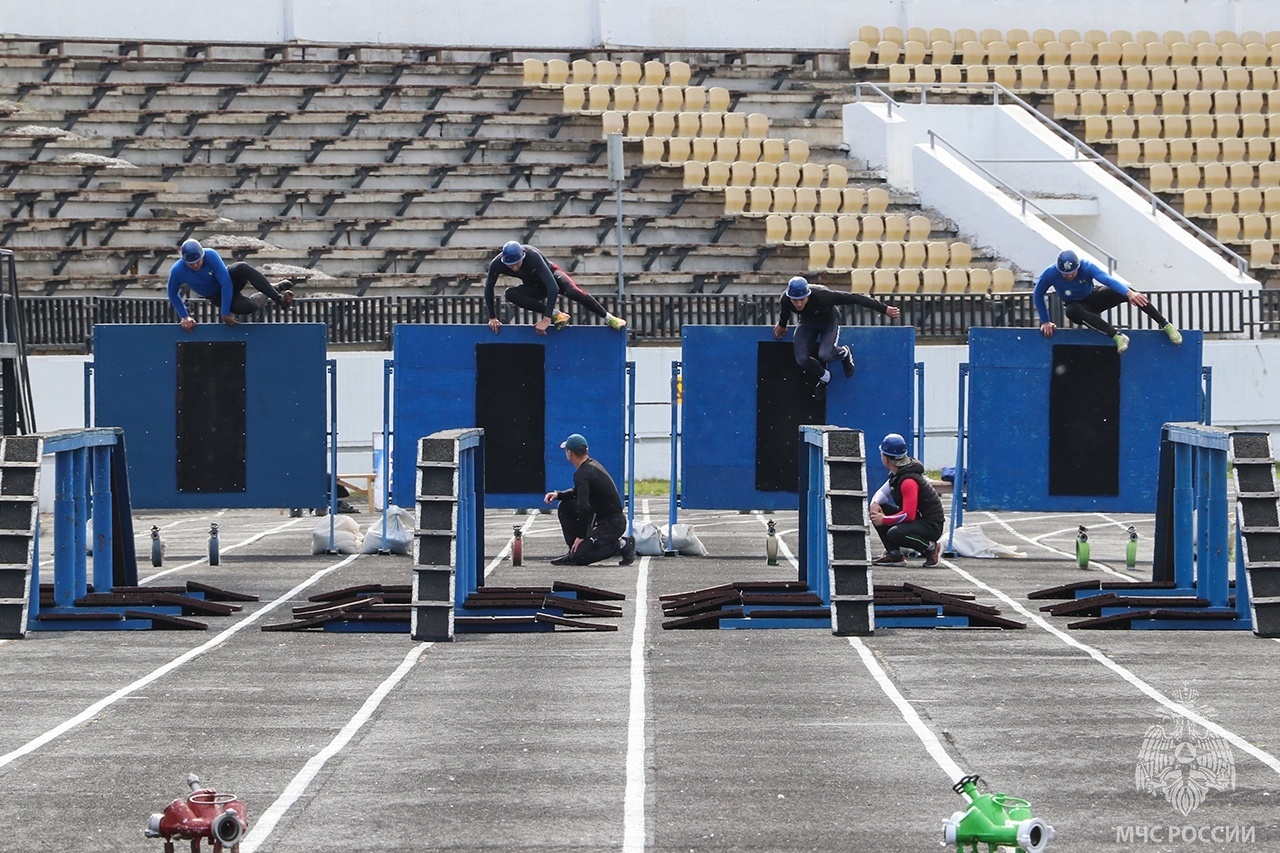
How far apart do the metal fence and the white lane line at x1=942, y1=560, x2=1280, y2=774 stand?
40.2 feet

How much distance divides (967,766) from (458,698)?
3182mm

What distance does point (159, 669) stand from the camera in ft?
38.0

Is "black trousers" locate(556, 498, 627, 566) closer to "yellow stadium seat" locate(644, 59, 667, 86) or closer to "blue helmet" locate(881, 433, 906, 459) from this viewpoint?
"blue helmet" locate(881, 433, 906, 459)

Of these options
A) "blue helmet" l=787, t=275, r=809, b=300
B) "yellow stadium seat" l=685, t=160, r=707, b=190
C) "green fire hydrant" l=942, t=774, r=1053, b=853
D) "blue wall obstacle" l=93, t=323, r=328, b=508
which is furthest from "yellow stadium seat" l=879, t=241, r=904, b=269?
"green fire hydrant" l=942, t=774, r=1053, b=853

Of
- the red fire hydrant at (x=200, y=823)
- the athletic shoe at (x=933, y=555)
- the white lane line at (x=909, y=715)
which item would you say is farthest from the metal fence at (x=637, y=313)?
the red fire hydrant at (x=200, y=823)

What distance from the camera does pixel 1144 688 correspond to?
35.0 ft

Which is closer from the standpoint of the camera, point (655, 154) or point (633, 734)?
point (633, 734)

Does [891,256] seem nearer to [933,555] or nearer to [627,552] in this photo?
[933,555]

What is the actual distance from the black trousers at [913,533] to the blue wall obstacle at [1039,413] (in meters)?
1.18

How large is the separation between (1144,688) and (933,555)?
7.01 meters

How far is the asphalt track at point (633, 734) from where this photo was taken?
7.56 metres

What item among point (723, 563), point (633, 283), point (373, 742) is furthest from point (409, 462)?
point (633, 283)

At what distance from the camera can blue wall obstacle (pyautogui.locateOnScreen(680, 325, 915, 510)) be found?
18.3 metres

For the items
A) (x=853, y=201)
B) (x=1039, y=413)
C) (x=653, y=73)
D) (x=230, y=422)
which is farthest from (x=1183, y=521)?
(x=653, y=73)
